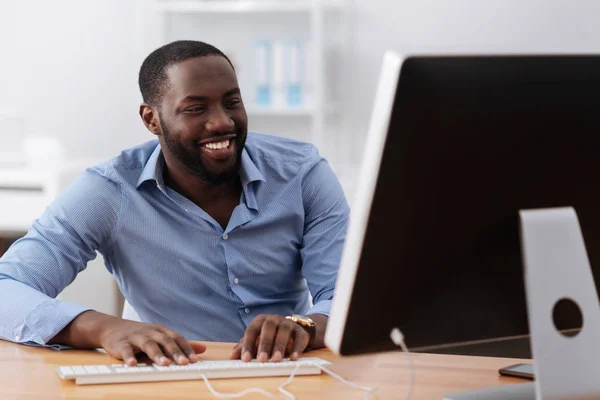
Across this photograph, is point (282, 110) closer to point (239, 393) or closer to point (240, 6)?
point (240, 6)

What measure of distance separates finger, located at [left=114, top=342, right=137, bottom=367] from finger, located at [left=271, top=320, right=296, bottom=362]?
209 millimetres

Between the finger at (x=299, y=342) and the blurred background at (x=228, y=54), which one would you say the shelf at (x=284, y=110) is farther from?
the finger at (x=299, y=342)

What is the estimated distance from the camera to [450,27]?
146 inches

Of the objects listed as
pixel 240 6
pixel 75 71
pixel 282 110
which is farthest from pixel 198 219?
pixel 75 71

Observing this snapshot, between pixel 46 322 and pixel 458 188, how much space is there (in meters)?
0.82

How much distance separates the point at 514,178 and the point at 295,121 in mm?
2977

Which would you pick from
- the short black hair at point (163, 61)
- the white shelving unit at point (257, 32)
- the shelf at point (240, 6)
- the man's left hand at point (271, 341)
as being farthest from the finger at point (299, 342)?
the shelf at point (240, 6)

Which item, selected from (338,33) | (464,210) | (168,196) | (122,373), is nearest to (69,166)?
(338,33)

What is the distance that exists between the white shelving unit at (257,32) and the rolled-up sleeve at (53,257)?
191cm

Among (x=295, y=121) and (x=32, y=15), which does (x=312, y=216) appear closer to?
(x=295, y=121)

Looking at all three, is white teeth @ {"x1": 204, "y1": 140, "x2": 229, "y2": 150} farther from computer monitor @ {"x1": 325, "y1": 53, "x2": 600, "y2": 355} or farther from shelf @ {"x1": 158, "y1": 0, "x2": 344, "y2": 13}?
shelf @ {"x1": 158, "y1": 0, "x2": 344, "y2": 13}

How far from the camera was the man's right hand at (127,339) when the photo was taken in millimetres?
1312

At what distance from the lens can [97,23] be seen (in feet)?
13.1

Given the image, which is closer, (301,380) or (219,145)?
(301,380)
